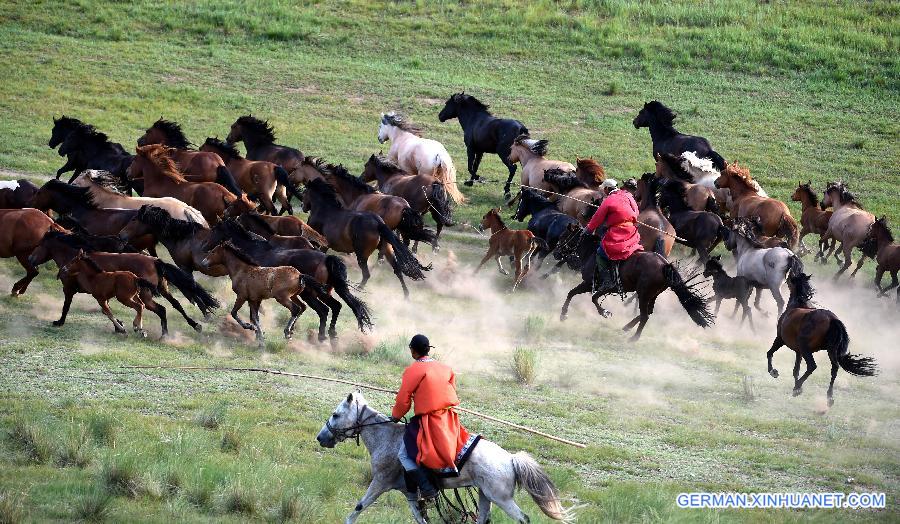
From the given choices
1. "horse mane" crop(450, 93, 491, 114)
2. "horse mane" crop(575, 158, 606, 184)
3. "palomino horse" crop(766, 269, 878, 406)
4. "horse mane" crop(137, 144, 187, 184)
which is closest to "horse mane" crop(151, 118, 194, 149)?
"horse mane" crop(137, 144, 187, 184)

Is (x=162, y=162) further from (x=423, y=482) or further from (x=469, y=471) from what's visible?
(x=469, y=471)

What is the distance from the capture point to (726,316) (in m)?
17.5

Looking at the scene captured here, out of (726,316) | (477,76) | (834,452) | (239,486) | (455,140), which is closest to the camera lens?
(239,486)

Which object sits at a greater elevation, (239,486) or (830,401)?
(239,486)

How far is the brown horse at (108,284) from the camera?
45.2 feet

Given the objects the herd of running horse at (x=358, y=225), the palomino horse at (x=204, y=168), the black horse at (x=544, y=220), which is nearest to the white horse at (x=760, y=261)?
the herd of running horse at (x=358, y=225)

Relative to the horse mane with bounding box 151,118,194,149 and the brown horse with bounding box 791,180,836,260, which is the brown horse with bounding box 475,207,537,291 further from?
the horse mane with bounding box 151,118,194,149

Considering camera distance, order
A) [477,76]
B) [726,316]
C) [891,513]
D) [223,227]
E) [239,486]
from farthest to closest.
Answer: [477,76] → [726,316] → [223,227] → [891,513] → [239,486]

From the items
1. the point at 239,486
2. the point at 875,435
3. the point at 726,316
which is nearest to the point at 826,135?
the point at 726,316

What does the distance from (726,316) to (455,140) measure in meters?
11.5

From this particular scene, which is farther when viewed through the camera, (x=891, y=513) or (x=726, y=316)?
(x=726, y=316)

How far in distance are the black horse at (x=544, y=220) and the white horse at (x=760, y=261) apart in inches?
92.8

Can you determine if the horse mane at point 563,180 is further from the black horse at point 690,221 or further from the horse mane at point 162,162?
the horse mane at point 162,162

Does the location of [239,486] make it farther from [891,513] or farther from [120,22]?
[120,22]
